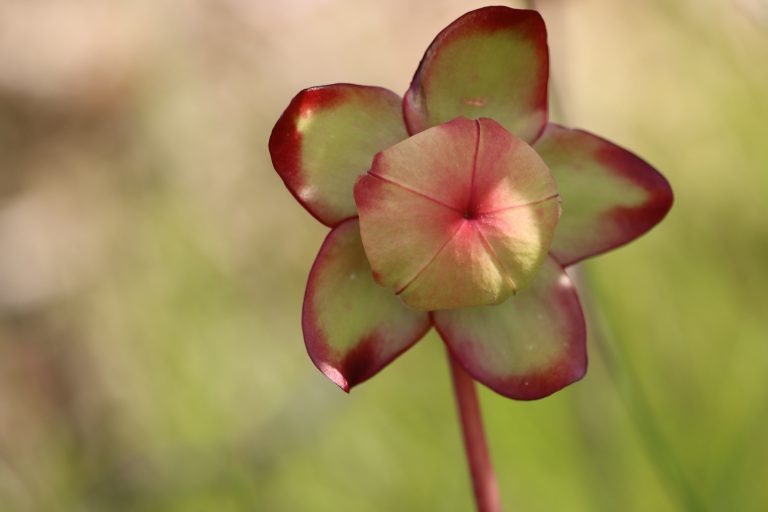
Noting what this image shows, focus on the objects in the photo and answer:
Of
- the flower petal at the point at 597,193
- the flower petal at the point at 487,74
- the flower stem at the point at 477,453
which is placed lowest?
Answer: the flower stem at the point at 477,453

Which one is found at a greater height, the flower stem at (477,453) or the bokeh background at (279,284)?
the flower stem at (477,453)

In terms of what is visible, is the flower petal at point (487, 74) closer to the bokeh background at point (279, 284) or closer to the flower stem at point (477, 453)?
the flower stem at point (477, 453)

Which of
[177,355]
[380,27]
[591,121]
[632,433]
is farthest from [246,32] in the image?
[632,433]

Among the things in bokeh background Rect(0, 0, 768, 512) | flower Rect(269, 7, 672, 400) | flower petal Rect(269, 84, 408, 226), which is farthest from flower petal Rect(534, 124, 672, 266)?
bokeh background Rect(0, 0, 768, 512)

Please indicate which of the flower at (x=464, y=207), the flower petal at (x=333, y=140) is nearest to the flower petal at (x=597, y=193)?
the flower at (x=464, y=207)

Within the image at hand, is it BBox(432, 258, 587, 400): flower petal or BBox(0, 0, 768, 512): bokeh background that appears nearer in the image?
BBox(432, 258, 587, 400): flower petal

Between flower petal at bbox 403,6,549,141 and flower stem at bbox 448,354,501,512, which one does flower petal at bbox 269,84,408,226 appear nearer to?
flower petal at bbox 403,6,549,141

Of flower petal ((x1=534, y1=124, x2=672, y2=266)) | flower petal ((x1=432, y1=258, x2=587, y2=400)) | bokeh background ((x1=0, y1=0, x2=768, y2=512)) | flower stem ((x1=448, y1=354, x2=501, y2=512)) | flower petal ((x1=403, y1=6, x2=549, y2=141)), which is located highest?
flower petal ((x1=403, y1=6, x2=549, y2=141))

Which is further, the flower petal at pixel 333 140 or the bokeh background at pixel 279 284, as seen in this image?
the bokeh background at pixel 279 284
